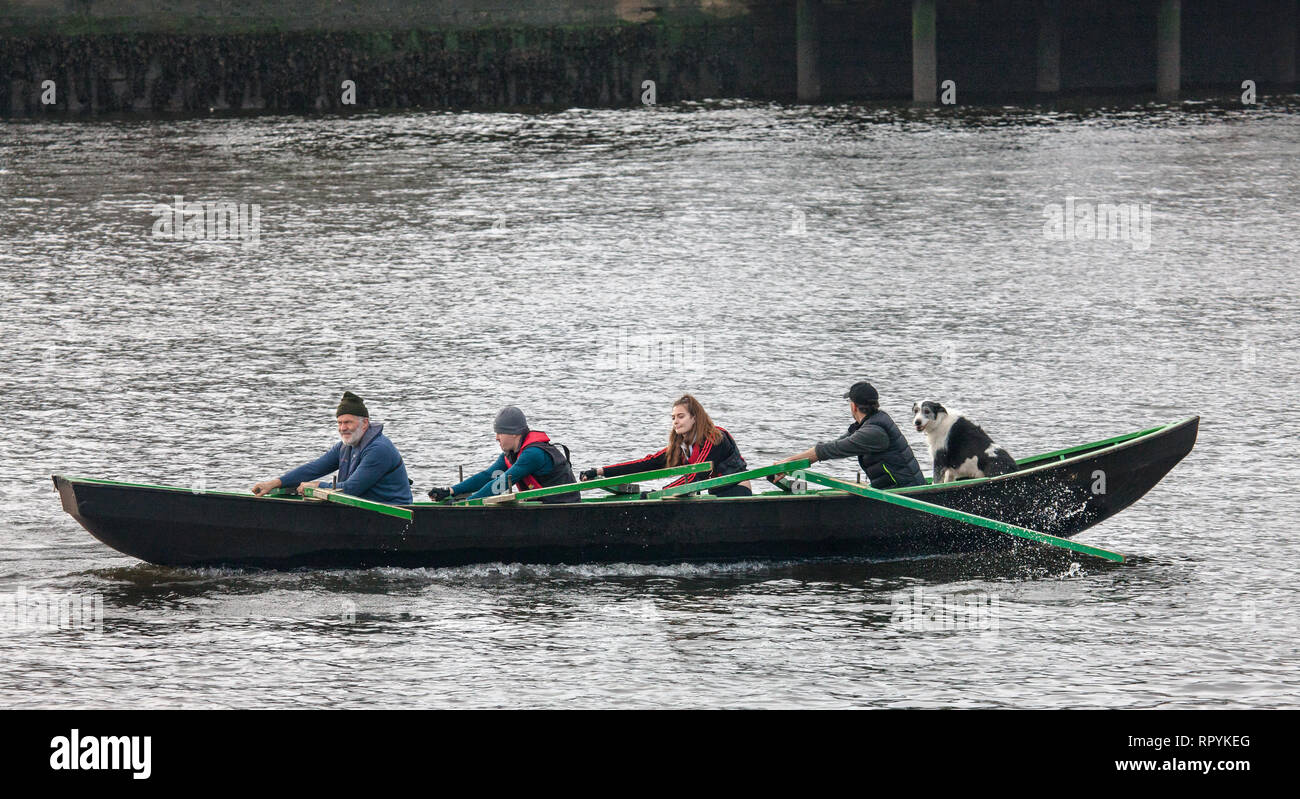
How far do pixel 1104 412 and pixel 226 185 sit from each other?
A: 70.8ft

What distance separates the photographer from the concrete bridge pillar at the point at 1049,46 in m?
48.5

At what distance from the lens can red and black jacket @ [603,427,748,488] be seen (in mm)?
15023

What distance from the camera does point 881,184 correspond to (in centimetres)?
3534
